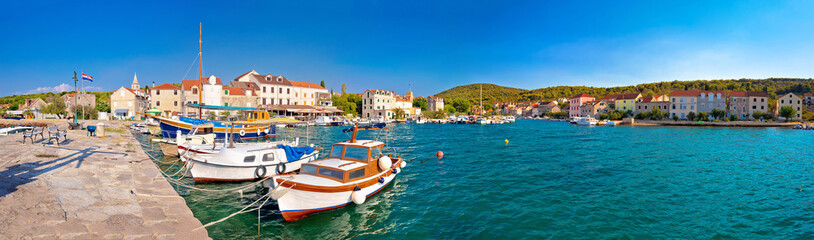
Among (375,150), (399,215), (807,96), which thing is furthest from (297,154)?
(807,96)

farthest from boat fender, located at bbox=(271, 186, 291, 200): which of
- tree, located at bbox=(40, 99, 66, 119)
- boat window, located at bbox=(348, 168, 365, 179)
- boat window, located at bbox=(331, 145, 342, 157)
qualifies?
tree, located at bbox=(40, 99, 66, 119)

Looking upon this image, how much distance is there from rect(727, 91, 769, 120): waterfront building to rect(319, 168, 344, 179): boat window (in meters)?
115

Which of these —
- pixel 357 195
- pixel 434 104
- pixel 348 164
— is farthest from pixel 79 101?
pixel 434 104

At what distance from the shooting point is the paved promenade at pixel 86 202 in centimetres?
621

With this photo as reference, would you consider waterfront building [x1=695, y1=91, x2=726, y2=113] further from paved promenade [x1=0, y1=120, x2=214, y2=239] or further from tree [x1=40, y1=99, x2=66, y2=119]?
tree [x1=40, y1=99, x2=66, y2=119]

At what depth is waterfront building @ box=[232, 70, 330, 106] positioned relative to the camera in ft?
242

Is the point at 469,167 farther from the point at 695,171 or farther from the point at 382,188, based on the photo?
the point at 695,171

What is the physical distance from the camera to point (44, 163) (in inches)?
472

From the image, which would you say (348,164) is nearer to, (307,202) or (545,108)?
(307,202)

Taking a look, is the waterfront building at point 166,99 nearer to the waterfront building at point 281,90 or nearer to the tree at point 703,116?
the waterfront building at point 281,90

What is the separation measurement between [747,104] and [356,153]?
385ft

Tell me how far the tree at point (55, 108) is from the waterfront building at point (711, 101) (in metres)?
146

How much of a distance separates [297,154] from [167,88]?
64698 millimetres

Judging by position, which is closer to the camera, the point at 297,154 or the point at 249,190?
the point at 249,190
